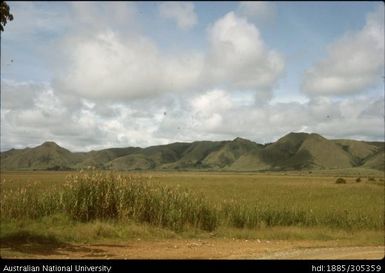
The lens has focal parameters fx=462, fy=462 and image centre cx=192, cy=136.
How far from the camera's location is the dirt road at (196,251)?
15.6 metres

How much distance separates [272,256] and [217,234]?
7.46 m

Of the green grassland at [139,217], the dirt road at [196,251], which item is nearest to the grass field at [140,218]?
the green grassland at [139,217]

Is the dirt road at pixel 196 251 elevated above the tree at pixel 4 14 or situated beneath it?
situated beneath

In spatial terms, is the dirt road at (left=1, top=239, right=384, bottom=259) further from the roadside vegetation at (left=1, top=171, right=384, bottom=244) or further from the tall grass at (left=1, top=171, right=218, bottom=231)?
the tall grass at (left=1, top=171, right=218, bottom=231)

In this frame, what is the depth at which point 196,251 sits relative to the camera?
17.3m

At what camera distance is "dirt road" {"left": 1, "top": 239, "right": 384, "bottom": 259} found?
51.0ft

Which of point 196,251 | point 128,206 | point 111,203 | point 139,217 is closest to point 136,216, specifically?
point 139,217

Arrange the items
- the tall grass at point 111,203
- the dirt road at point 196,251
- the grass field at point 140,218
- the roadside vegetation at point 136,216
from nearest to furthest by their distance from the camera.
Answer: the dirt road at point 196,251
the grass field at point 140,218
the roadside vegetation at point 136,216
the tall grass at point 111,203

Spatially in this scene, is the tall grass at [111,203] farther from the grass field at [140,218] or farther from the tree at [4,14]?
the tree at [4,14]
